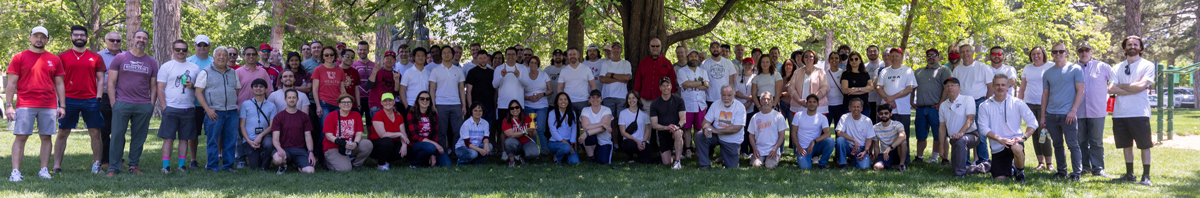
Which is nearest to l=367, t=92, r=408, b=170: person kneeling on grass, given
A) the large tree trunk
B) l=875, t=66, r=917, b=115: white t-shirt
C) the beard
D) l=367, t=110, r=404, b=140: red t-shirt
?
l=367, t=110, r=404, b=140: red t-shirt

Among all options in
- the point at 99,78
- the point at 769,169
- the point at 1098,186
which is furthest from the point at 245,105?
the point at 1098,186

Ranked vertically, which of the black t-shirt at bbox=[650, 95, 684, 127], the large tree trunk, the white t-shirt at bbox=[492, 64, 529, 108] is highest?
the large tree trunk

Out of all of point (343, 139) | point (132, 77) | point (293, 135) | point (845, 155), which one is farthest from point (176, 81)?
point (845, 155)

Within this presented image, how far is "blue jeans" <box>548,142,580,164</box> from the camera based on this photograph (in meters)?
7.87

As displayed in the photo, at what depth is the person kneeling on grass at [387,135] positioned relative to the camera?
7.30 m

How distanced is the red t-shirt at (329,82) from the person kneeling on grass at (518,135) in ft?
6.03

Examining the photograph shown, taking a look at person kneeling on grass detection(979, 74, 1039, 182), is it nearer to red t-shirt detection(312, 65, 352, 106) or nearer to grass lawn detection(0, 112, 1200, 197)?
grass lawn detection(0, 112, 1200, 197)

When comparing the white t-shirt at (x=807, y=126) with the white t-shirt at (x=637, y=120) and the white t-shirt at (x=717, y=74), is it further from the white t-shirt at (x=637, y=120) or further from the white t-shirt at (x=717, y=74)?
the white t-shirt at (x=637, y=120)

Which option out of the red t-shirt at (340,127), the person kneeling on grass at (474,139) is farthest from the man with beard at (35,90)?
the person kneeling on grass at (474,139)

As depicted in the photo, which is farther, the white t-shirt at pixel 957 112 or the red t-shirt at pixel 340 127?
the red t-shirt at pixel 340 127

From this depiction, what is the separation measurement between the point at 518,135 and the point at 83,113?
409cm

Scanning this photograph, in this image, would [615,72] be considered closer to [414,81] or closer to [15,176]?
[414,81]

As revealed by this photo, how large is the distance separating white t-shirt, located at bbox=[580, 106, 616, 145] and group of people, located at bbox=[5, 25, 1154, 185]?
0.02m

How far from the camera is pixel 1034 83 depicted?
7.48 meters
